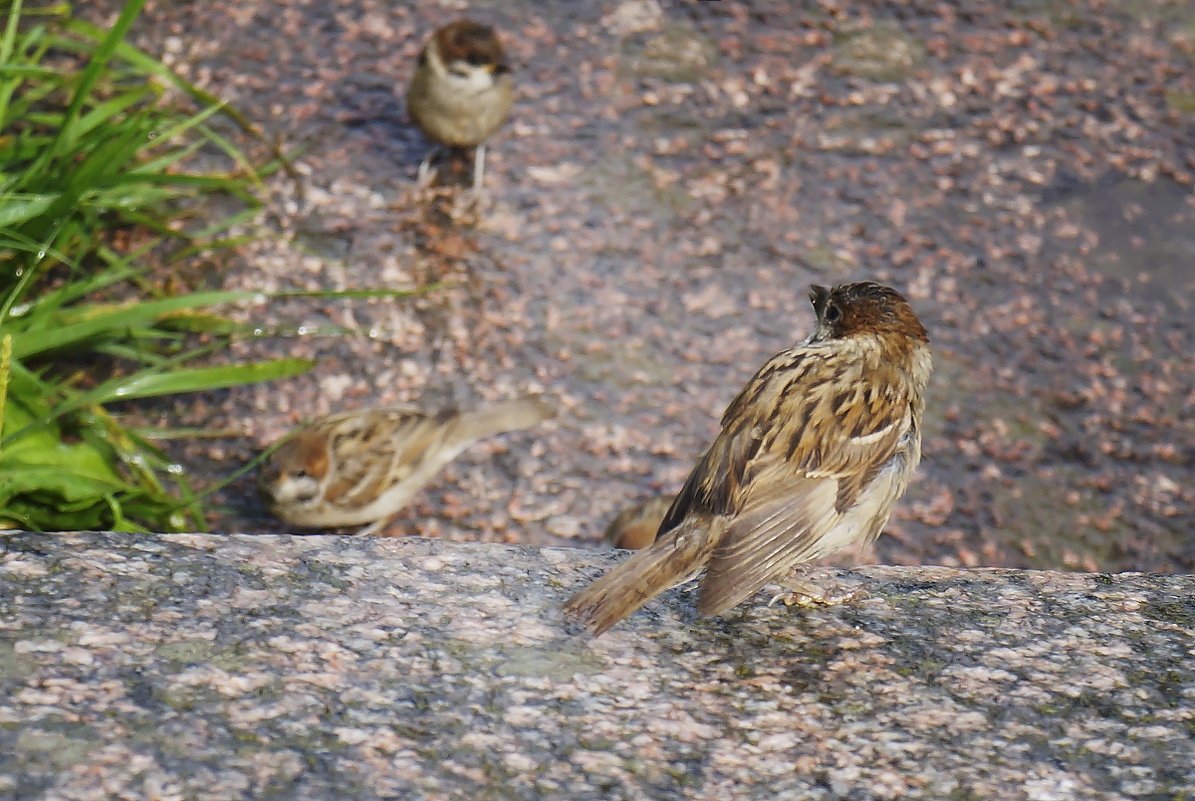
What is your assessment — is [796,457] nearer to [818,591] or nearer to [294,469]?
[818,591]

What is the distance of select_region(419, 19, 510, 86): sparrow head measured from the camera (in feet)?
16.1

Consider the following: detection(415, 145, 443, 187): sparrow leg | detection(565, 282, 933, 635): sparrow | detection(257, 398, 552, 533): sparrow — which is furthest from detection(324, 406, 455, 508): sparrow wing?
detection(565, 282, 933, 635): sparrow

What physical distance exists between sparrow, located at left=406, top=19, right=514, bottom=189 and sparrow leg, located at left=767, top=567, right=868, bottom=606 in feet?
8.86

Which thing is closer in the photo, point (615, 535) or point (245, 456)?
point (615, 535)

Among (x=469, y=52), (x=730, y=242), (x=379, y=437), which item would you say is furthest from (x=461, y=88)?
(x=379, y=437)

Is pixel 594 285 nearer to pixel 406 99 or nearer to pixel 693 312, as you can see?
pixel 693 312

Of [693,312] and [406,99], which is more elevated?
[406,99]

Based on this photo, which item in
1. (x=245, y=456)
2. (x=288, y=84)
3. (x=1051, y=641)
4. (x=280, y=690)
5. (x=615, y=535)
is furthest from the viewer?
(x=288, y=84)

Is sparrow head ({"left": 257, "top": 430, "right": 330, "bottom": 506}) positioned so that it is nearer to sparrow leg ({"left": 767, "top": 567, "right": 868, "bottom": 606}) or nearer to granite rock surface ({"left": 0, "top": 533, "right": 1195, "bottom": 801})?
granite rock surface ({"left": 0, "top": 533, "right": 1195, "bottom": 801})

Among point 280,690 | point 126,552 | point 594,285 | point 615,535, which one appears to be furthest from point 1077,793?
point 594,285

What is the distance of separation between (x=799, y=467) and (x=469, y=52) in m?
2.82

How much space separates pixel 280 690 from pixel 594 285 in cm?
318

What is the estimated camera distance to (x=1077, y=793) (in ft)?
6.53

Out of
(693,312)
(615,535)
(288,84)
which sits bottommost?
(615,535)
